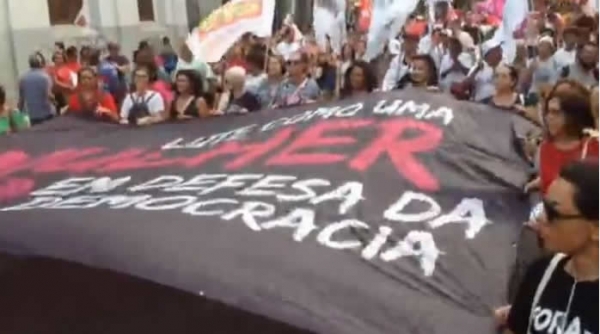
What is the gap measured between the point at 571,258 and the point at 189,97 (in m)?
5.16

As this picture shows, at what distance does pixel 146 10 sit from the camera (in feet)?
67.5

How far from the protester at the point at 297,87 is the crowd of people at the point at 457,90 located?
1 centimetres

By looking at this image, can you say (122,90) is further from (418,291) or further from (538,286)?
(538,286)

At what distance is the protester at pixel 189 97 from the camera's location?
7484 mm

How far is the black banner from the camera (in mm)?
3611

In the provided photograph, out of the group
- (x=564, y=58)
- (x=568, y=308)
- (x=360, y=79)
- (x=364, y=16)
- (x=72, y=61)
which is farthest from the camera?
(x=364, y=16)

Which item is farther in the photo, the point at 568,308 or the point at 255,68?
the point at 255,68

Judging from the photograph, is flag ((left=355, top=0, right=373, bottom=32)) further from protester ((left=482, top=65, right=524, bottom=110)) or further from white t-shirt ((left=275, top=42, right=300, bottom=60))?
protester ((left=482, top=65, right=524, bottom=110))

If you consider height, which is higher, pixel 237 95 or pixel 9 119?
pixel 237 95

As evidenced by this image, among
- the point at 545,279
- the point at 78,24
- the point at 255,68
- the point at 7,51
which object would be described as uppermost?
the point at 545,279

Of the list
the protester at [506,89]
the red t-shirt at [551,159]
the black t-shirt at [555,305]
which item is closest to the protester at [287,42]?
the protester at [506,89]

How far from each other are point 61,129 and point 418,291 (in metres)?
3.14

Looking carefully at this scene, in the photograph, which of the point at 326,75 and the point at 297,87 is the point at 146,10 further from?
the point at 297,87

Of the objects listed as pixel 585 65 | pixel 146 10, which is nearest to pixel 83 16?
pixel 146 10
